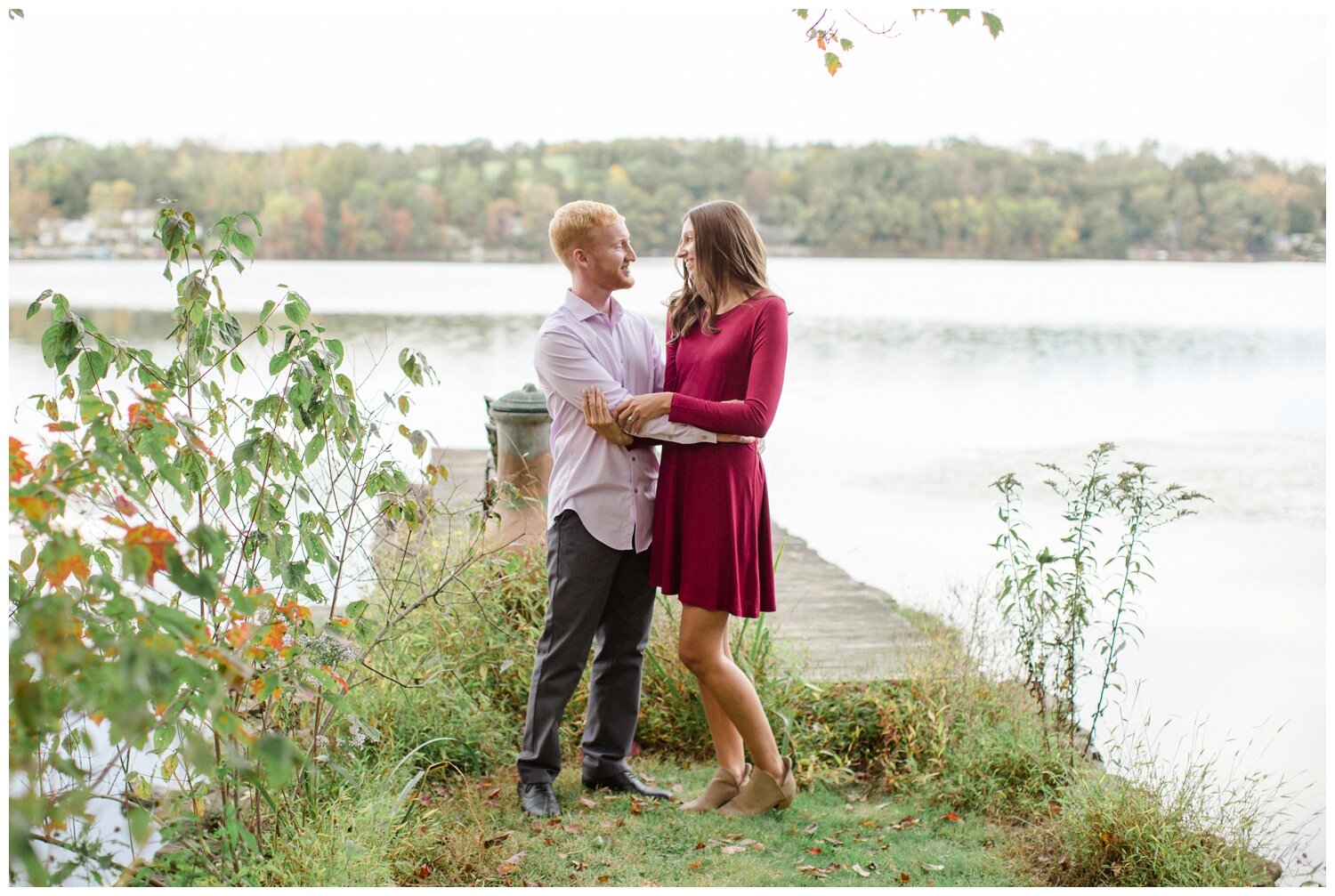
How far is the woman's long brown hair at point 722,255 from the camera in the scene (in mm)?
3133

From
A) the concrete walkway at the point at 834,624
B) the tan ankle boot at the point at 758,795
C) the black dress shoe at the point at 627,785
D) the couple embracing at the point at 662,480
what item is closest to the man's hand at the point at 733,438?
the couple embracing at the point at 662,480

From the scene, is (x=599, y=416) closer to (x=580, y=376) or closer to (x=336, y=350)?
(x=580, y=376)

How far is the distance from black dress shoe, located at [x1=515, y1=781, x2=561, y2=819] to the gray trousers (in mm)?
21

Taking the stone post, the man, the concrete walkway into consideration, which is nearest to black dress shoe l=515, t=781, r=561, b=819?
the man

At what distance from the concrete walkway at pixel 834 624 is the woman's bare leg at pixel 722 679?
2.24ft

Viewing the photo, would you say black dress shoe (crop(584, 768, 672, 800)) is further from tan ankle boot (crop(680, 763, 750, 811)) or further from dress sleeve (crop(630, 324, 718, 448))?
dress sleeve (crop(630, 324, 718, 448))

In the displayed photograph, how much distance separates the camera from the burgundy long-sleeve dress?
120 inches

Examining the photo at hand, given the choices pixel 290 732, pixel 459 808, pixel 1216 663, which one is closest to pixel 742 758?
pixel 459 808

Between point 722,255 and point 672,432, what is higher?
point 722,255

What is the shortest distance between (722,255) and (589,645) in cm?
116

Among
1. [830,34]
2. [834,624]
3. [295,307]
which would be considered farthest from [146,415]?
[834,624]

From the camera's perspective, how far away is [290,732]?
10.2 feet

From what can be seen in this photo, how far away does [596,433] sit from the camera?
3223mm

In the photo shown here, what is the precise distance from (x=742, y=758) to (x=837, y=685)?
0.70 metres
